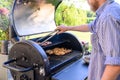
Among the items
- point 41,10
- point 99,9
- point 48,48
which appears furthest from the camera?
point 41,10

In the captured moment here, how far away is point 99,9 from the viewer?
97cm

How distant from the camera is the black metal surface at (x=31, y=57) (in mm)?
1285

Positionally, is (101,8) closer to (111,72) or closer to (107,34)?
(107,34)

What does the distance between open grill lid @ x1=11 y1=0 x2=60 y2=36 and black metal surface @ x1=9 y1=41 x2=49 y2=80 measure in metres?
0.24

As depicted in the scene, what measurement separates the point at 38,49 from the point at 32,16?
578 millimetres

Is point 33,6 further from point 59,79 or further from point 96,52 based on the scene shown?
point 96,52

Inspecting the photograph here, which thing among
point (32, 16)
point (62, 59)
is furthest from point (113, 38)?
point (32, 16)

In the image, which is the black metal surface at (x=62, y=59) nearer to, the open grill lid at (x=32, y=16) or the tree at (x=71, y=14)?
the open grill lid at (x=32, y=16)

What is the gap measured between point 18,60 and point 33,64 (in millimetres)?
167

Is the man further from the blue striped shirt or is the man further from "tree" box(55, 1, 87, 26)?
"tree" box(55, 1, 87, 26)

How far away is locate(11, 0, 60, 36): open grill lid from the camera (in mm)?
1607

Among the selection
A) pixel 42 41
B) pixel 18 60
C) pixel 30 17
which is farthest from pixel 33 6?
pixel 18 60

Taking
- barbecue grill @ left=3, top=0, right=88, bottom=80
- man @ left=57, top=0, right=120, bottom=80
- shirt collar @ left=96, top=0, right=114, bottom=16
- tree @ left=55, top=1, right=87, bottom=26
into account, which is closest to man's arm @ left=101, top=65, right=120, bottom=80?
man @ left=57, top=0, right=120, bottom=80

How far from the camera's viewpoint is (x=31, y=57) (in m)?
1.34
